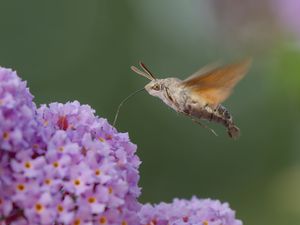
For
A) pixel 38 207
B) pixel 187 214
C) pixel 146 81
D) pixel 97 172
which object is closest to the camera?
pixel 38 207

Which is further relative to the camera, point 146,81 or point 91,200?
point 146,81

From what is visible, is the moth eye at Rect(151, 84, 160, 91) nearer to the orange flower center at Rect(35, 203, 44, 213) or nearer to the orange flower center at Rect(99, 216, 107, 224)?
the orange flower center at Rect(99, 216, 107, 224)

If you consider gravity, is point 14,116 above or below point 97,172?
above

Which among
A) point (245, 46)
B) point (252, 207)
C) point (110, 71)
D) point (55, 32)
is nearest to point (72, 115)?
point (245, 46)

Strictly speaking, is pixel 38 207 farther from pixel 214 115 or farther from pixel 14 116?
pixel 214 115

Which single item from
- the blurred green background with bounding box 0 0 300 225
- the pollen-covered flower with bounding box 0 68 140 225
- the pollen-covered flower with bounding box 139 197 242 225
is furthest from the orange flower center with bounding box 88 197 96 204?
the blurred green background with bounding box 0 0 300 225

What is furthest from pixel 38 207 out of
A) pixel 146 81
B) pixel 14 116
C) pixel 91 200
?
pixel 146 81

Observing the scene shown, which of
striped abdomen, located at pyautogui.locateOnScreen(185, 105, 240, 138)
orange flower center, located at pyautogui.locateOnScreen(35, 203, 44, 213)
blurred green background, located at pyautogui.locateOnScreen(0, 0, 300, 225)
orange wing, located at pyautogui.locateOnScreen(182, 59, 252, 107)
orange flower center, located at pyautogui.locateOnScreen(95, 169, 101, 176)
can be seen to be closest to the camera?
orange flower center, located at pyautogui.locateOnScreen(35, 203, 44, 213)
